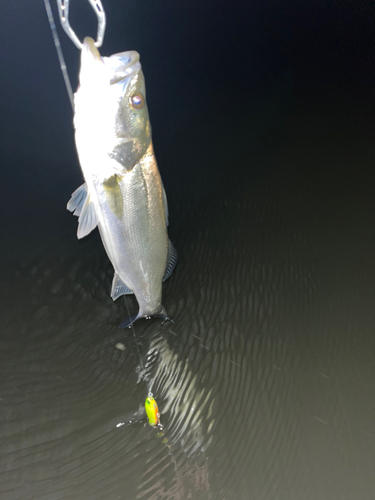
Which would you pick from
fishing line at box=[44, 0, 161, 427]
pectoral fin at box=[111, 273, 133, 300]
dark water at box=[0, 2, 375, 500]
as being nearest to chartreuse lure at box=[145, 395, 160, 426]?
fishing line at box=[44, 0, 161, 427]

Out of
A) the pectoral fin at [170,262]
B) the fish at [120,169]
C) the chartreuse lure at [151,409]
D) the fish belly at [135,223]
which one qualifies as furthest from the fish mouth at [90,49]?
the chartreuse lure at [151,409]

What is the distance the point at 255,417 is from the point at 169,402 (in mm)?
330

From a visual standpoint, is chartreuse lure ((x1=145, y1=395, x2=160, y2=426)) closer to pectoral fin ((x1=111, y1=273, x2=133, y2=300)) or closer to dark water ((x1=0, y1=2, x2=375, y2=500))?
dark water ((x1=0, y1=2, x2=375, y2=500))

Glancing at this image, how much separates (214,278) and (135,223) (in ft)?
2.57

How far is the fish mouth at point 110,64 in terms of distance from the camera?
1.80 feet

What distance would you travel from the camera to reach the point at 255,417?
3.80 ft

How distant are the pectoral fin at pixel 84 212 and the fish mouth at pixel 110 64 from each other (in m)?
0.22

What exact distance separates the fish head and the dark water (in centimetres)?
68

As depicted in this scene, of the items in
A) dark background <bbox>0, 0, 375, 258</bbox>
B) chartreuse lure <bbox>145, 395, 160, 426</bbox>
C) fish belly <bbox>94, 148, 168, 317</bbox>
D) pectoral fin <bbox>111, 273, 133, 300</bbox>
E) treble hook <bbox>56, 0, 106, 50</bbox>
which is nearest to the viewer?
treble hook <bbox>56, 0, 106, 50</bbox>

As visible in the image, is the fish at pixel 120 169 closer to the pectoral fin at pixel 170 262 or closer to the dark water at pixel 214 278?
the pectoral fin at pixel 170 262

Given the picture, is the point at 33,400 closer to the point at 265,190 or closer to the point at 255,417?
the point at 255,417

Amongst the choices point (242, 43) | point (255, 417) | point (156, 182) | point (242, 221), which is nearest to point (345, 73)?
point (242, 43)

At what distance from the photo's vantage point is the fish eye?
0.60 meters

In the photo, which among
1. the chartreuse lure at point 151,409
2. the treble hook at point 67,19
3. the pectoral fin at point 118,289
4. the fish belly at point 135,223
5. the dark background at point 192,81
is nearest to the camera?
the treble hook at point 67,19
